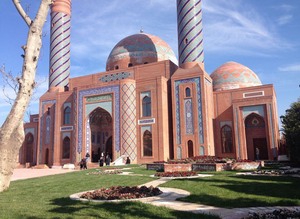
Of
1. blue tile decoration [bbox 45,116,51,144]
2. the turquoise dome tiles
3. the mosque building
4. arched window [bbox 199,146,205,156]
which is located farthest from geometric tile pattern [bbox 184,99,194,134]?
blue tile decoration [bbox 45,116,51,144]

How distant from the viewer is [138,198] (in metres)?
5.57

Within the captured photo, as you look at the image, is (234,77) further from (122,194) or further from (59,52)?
(122,194)

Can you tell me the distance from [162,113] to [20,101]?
43.9ft

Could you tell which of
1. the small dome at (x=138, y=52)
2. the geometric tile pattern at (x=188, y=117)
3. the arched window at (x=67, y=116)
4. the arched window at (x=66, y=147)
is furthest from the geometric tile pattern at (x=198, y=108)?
the arched window at (x=66, y=147)

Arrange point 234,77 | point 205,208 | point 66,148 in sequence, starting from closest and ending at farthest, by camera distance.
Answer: point 205,208
point 66,148
point 234,77

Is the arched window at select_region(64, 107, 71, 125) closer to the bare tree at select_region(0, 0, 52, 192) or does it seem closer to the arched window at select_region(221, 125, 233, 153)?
the arched window at select_region(221, 125, 233, 153)

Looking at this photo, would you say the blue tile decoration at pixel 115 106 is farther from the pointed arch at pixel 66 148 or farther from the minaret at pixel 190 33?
the minaret at pixel 190 33

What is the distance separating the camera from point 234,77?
26.1 m

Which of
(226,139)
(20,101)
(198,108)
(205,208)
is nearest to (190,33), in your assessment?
(198,108)

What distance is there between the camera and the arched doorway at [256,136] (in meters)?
21.0

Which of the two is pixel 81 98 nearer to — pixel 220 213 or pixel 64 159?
pixel 64 159

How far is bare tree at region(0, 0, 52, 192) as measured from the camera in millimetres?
6934

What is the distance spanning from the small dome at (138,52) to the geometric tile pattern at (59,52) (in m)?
4.09

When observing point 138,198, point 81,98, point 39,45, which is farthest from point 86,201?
point 81,98
